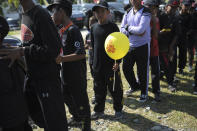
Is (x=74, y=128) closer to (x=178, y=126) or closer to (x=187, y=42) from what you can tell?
(x=178, y=126)

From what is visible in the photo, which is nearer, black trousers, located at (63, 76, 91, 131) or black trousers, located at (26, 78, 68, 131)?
black trousers, located at (26, 78, 68, 131)

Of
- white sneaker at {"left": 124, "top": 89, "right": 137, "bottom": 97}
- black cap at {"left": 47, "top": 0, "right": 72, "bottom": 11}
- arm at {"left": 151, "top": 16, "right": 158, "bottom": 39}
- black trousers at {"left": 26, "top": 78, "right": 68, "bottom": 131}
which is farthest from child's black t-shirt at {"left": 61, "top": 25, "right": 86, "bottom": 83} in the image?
white sneaker at {"left": 124, "top": 89, "right": 137, "bottom": 97}

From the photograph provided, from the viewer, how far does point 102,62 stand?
3725 mm

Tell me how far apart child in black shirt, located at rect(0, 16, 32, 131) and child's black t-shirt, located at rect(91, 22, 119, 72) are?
1.74 metres

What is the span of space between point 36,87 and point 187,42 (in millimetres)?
5637

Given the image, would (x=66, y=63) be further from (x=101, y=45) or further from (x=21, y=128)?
(x=21, y=128)

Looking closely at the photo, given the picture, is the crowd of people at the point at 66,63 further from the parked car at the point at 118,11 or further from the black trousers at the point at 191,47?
the parked car at the point at 118,11

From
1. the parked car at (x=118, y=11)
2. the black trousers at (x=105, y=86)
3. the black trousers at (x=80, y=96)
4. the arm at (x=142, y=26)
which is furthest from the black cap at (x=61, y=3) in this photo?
the parked car at (x=118, y=11)

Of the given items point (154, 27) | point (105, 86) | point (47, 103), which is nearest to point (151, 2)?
point (154, 27)

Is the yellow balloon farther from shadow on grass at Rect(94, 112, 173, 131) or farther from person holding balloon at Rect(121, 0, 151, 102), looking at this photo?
shadow on grass at Rect(94, 112, 173, 131)

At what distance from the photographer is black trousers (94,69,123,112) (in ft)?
12.4

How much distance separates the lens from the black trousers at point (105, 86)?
3.78 meters

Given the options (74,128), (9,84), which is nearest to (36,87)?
(9,84)

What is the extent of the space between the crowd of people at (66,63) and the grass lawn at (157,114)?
0.16 metres
